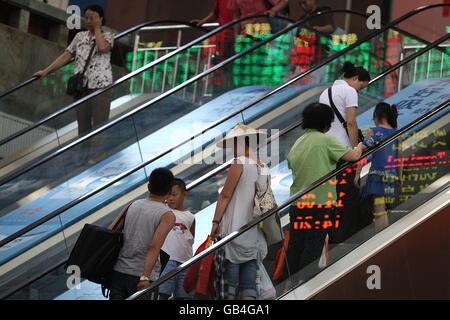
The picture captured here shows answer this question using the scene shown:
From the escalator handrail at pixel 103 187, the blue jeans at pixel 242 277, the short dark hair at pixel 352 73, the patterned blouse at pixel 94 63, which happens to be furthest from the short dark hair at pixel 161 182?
the patterned blouse at pixel 94 63

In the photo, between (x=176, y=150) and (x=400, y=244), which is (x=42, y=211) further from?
(x=400, y=244)

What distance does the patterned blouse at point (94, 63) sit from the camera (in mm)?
13125

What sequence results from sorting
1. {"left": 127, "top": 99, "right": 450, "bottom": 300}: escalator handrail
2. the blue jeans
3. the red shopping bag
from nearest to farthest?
{"left": 127, "top": 99, "right": 450, "bottom": 300}: escalator handrail → the red shopping bag → the blue jeans

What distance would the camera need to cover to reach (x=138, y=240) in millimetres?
9102

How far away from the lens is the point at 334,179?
934cm

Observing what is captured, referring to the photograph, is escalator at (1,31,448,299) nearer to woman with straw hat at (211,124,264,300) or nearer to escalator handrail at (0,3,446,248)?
escalator handrail at (0,3,446,248)

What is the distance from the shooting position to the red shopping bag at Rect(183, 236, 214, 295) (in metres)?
8.86

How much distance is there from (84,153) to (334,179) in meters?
3.11

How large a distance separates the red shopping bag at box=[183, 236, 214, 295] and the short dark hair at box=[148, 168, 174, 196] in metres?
0.60

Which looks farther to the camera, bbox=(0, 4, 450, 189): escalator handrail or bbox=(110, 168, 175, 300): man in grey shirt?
bbox=(0, 4, 450, 189): escalator handrail

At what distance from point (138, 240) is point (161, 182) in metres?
0.42

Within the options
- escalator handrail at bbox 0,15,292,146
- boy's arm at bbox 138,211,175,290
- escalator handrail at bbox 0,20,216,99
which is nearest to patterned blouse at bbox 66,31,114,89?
escalator handrail at bbox 0,15,292,146
